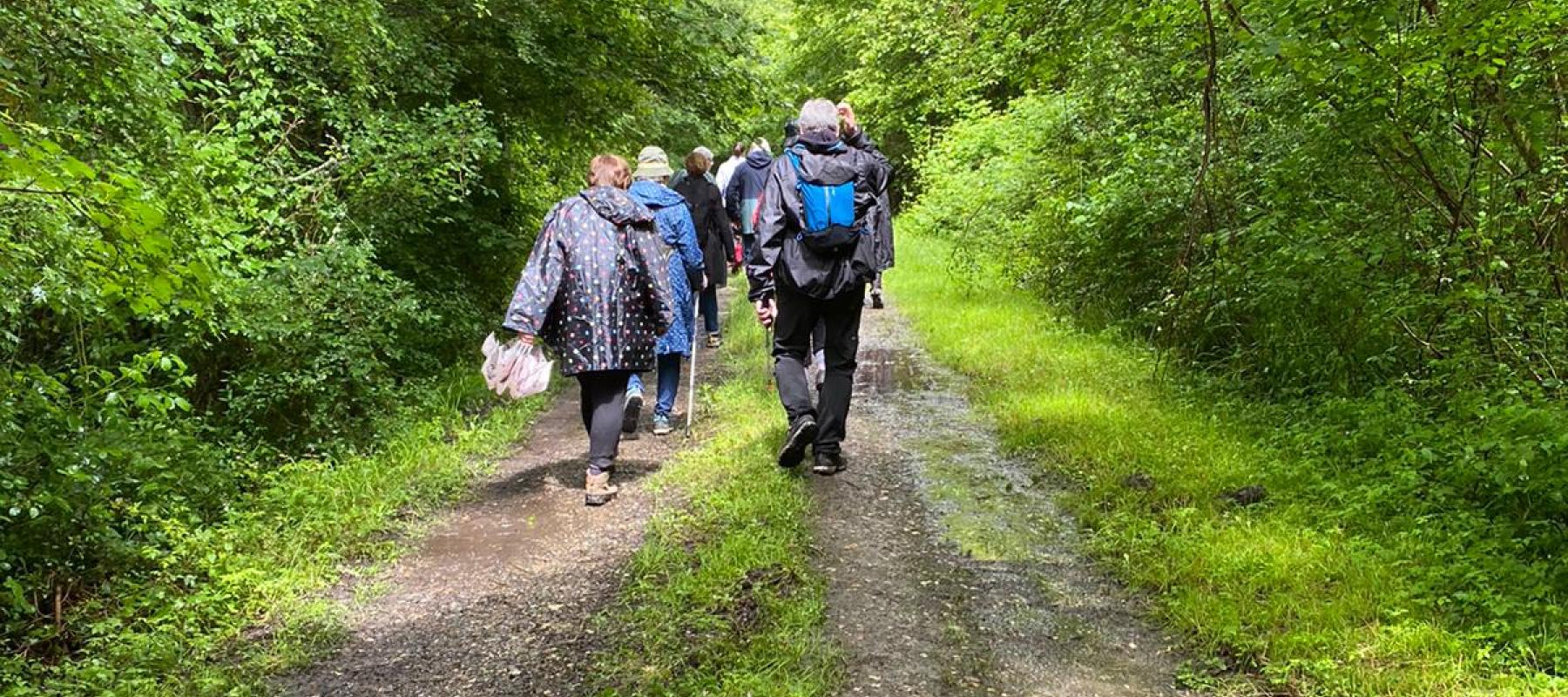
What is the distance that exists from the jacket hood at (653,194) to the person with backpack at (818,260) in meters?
1.38

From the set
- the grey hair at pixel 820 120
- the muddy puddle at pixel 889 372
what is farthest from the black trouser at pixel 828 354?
the muddy puddle at pixel 889 372

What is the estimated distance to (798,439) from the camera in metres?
5.11

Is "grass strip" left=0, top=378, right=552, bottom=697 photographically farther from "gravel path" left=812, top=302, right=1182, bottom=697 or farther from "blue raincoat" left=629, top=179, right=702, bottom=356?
"gravel path" left=812, top=302, right=1182, bottom=697

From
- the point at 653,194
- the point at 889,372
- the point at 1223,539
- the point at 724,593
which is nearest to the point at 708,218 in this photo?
the point at 889,372

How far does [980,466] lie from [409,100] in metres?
5.84

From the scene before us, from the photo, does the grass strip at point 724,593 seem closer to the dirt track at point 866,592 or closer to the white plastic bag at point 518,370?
the dirt track at point 866,592

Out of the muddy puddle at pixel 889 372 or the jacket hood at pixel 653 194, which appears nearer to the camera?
the jacket hood at pixel 653 194

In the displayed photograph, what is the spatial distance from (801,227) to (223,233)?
279cm

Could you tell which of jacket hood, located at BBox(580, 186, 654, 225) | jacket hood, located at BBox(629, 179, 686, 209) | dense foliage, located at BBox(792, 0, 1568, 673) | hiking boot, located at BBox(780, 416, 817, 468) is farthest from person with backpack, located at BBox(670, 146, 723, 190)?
A: hiking boot, located at BBox(780, 416, 817, 468)

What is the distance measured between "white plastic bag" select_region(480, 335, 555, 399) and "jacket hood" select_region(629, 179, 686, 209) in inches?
66.4

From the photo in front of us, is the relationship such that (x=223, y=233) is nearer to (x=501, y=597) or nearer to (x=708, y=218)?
(x=501, y=597)

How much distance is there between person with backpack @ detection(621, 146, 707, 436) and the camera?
6.44 m

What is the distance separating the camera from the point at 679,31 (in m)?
9.87

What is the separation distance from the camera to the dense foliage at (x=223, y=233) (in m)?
3.52
